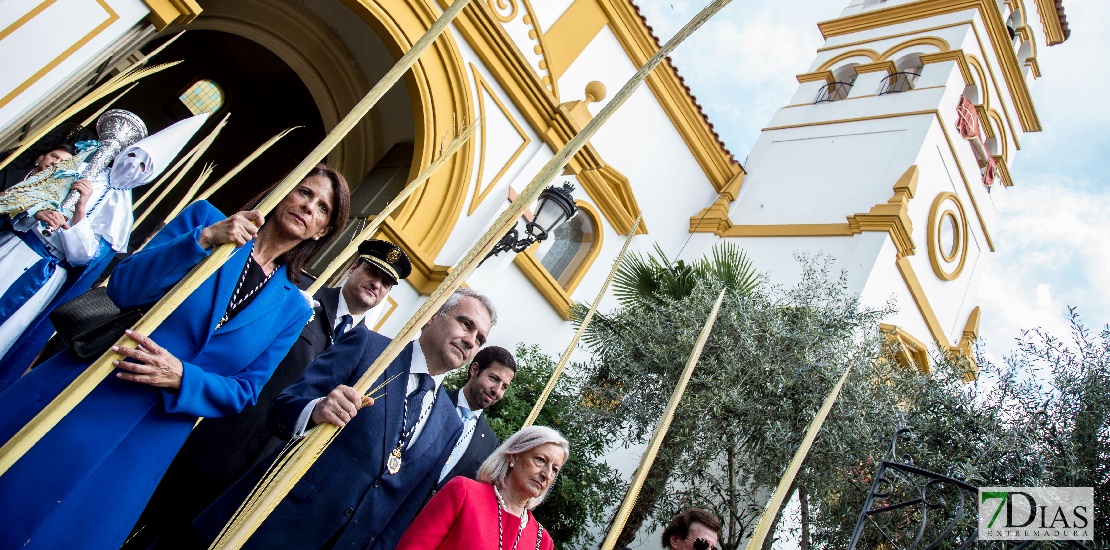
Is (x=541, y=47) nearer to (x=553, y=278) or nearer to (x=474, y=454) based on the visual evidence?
(x=553, y=278)

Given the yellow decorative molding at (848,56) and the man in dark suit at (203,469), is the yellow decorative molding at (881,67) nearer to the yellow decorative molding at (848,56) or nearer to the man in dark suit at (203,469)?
the yellow decorative molding at (848,56)

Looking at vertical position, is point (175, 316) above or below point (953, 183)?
below

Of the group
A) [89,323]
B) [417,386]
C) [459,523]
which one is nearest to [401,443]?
[417,386]

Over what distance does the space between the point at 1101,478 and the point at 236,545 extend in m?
5.17

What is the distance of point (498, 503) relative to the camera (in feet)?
8.36

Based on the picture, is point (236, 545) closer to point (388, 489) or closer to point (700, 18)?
point (700, 18)

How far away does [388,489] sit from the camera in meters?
2.55

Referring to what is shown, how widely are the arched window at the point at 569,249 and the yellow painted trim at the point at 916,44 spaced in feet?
22.0

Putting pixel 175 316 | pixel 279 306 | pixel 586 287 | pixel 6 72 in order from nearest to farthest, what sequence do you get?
pixel 175 316 < pixel 279 306 < pixel 6 72 < pixel 586 287

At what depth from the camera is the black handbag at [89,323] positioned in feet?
5.69

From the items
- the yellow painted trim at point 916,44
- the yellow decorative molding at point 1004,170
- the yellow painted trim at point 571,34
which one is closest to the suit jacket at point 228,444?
the yellow painted trim at point 571,34

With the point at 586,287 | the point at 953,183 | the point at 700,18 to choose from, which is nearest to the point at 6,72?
the point at 700,18

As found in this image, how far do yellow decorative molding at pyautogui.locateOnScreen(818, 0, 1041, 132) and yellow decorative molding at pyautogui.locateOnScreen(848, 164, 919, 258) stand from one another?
176 inches

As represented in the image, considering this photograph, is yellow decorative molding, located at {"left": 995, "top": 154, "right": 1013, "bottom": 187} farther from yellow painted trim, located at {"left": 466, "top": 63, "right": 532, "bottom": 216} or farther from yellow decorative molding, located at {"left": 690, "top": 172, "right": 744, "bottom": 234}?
yellow painted trim, located at {"left": 466, "top": 63, "right": 532, "bottom": 216}
